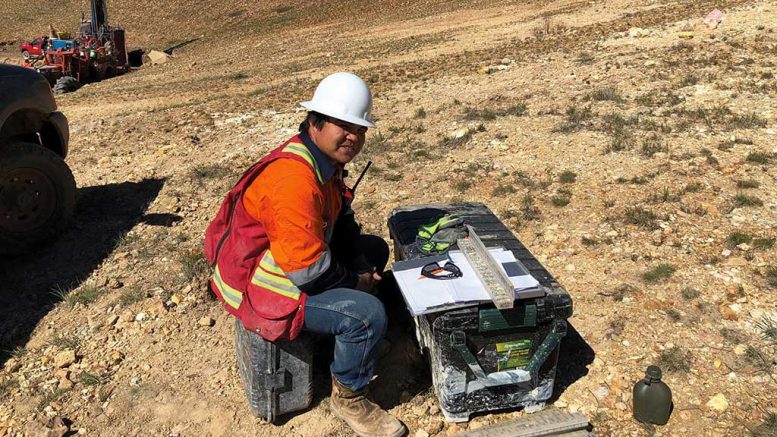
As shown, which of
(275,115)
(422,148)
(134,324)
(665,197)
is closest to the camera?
(134,324)

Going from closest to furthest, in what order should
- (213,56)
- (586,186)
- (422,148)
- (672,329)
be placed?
(672,329), (586,186), (422,148), (213,56)

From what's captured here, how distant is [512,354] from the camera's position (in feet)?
9.41

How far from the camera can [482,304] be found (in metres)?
2.70

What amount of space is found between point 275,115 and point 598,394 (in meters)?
6.52

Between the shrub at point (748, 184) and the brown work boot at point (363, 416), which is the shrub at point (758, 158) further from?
the brown work boot at point (363, 416)

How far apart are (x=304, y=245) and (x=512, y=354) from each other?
3.69 feet

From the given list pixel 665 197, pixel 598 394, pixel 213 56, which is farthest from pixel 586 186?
pixel 213 56

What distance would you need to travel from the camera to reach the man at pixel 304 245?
2.57 meters

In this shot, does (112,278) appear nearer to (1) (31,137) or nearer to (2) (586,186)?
(1) (31,137)

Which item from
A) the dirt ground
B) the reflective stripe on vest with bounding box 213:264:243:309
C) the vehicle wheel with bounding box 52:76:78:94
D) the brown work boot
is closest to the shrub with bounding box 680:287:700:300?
the dirt ground

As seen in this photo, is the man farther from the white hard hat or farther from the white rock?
the white rock

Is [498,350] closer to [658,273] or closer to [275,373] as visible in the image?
[275,373]

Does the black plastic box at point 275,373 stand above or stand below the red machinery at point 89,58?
above

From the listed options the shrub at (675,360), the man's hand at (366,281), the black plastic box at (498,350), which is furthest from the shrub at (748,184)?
the man's hand at (366,281)
